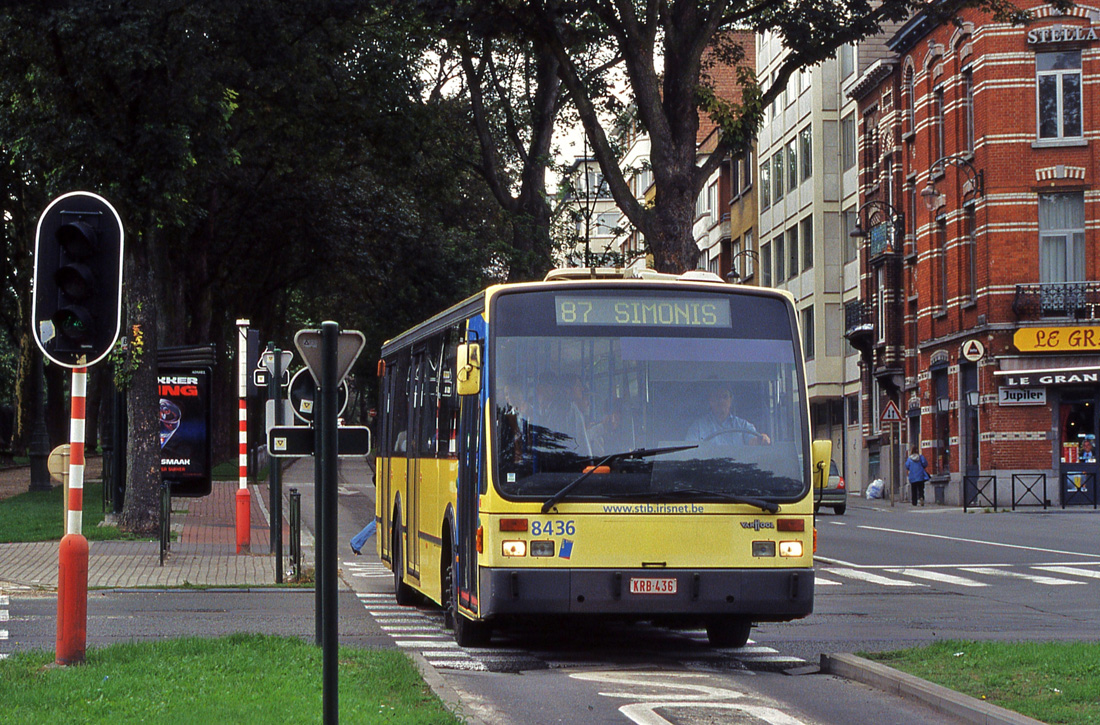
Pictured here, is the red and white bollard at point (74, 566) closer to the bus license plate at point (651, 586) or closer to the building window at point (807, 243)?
the bus license plate at point (651, 586)

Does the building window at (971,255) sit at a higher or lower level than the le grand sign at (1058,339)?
higher

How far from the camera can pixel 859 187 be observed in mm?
58500

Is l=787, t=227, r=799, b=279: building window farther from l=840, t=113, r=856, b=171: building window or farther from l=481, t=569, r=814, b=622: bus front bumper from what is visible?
l=481, t=569, r=814, b=622: bus front bumper

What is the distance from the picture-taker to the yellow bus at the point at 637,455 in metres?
11.8

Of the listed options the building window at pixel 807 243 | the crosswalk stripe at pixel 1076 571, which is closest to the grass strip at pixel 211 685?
the crosswalk stripe at pixel 1076 571

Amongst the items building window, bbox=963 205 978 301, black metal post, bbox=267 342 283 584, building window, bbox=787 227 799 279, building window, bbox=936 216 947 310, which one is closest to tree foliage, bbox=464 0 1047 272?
black metal post, bbox=267 342 283 584

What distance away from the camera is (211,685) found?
954 cm

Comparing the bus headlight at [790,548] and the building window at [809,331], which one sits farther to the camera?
the building window at [809,331]

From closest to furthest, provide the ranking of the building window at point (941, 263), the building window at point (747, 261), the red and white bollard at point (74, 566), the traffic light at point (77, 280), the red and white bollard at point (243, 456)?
the traffic light at point (77, 280)
the red and white bollard at point (74, 566)
the red and white bollard at point (243, 456)
the building window at point (941, 263)
the building window at point (747, 261)

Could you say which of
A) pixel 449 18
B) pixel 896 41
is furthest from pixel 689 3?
pixel 896 41

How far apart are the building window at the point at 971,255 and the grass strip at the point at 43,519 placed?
24.0 metres

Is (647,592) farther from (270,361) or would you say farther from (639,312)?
(270,361)

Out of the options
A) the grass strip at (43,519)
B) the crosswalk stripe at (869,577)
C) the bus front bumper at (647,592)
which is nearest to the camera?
the bus front bumper at (647,592)

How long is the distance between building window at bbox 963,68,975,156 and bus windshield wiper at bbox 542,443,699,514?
122 feet
